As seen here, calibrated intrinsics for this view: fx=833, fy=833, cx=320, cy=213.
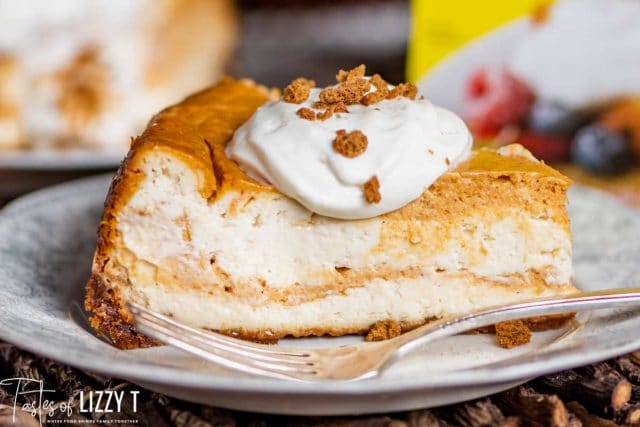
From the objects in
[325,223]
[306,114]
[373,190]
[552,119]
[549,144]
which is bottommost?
[549,144]

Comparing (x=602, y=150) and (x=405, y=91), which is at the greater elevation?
(x=405, y=91)

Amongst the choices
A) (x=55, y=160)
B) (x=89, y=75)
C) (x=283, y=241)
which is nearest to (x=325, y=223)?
(x=283, y=241)

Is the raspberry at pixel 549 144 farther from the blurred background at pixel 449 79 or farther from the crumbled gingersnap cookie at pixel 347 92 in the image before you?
the crumbled gingersnap cookie at pixel 347 92

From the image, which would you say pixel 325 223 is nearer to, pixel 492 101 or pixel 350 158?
pixel 350 158

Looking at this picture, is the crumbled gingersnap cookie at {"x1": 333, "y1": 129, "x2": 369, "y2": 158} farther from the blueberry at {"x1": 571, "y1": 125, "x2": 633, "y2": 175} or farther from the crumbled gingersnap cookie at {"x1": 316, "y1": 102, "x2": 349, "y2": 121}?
the blueberry at {"x1": 571, "y1": 125, "x2": 633, "y2": 175}

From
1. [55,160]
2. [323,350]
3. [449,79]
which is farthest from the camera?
[449,79]

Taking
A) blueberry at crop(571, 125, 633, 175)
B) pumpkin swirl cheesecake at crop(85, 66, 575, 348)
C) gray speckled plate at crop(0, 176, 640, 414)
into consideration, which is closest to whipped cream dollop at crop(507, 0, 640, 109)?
blueberry at crop(571, 125, 633, 175)

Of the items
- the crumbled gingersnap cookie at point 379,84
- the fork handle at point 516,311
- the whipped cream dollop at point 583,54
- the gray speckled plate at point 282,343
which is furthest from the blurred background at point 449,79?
the fork handle at point 516,311
